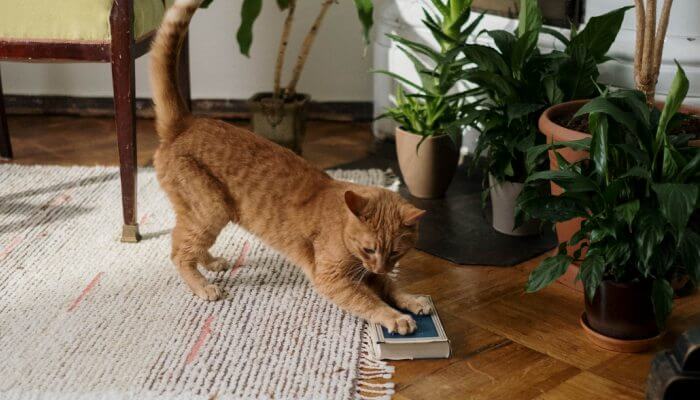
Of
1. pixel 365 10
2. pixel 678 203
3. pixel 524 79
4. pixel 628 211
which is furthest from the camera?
pixel 365 10

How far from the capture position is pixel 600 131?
1702 millimetres

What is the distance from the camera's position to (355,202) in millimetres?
1792

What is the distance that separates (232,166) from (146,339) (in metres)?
0.46

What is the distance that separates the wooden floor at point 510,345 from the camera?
5.46 ft

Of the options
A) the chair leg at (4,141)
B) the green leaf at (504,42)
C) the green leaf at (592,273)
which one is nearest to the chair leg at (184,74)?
the chair leg at (4,141)

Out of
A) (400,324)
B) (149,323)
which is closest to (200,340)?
(149,323)

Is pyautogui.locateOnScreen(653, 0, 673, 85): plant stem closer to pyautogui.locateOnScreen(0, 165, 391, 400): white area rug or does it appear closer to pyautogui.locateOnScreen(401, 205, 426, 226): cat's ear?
pyautogui.locateOnScreen(401, 205, 426, 226): cat's ear

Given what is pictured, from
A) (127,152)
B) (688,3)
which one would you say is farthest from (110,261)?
(688,3)

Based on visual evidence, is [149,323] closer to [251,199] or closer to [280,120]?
[251,199]

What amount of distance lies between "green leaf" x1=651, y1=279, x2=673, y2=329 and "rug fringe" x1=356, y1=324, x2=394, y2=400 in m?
0.55

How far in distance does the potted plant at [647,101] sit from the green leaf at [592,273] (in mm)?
280

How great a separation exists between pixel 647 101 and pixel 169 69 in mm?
1166

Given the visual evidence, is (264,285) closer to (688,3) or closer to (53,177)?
(53,177)

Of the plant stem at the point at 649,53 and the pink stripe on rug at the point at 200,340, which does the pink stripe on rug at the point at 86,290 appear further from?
the plant stem at the point at 649,53
